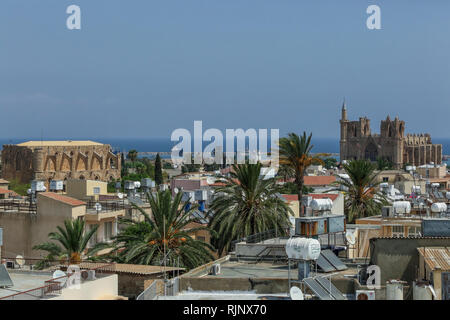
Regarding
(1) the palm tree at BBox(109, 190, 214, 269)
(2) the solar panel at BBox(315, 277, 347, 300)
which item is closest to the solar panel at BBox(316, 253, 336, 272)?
(2) the solar panel at BBox(315, 277, 347, 300)

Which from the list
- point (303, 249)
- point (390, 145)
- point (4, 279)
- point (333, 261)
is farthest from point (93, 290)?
point (390, 145)

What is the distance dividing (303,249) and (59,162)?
7769 centimetres

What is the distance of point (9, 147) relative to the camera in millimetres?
88750

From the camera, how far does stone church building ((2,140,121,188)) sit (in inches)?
3319

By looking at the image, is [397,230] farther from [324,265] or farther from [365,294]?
[365,294]

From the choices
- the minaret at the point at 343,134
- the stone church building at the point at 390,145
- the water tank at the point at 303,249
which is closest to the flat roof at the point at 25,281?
the water tank at the point at 303,249

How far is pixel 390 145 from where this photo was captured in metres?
142

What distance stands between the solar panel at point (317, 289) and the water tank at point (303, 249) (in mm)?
377

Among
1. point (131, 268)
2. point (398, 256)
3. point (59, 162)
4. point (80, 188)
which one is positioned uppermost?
point (59, 162)

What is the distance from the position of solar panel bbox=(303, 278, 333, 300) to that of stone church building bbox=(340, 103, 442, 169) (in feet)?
417

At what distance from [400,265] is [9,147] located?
8151 cm

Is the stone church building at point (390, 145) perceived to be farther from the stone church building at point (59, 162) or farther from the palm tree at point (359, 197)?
the palm tree at point (359, 197)
